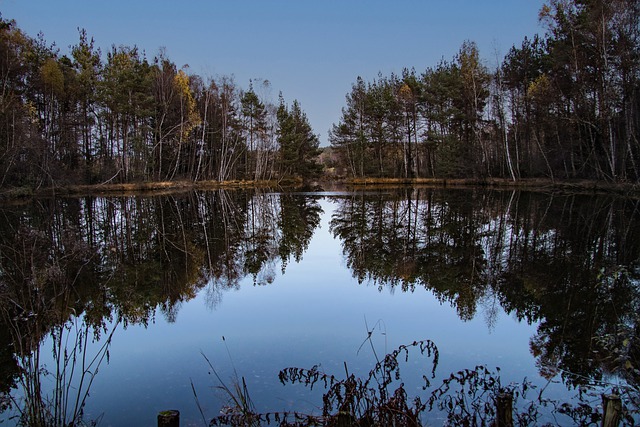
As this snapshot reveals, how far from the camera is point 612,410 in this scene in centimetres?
269

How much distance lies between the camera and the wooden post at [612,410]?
268 cm

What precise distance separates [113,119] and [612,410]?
46876 mm

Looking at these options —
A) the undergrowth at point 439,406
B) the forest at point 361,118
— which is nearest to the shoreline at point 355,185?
the forest at point 361,118

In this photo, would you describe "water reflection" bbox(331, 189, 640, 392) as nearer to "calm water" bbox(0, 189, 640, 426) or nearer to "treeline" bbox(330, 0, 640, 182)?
"calm water" bbox(0, 189, 640, 426)

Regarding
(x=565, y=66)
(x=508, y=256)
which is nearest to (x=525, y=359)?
(x=508, y=256)

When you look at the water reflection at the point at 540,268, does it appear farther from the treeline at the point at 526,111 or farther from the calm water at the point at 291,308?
the treeline at the point at 526,111

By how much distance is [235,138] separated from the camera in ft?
186

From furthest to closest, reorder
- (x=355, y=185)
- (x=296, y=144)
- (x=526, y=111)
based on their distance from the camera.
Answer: (x=296, y=144) → (x=355, y=185) → (x=526, y=111)

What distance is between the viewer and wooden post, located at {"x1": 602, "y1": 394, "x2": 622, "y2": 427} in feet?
8.78

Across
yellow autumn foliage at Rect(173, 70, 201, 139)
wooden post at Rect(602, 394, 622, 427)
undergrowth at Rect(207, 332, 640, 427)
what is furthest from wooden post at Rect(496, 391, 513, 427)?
yellow autumn foliage at Rect(173, 70, 201, 139)

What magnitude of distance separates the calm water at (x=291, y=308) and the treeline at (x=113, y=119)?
52.4ft

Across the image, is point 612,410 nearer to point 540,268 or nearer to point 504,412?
point 504,412

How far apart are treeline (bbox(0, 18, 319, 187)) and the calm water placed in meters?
16.0

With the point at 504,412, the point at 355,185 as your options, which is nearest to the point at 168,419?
the point at 504,412
